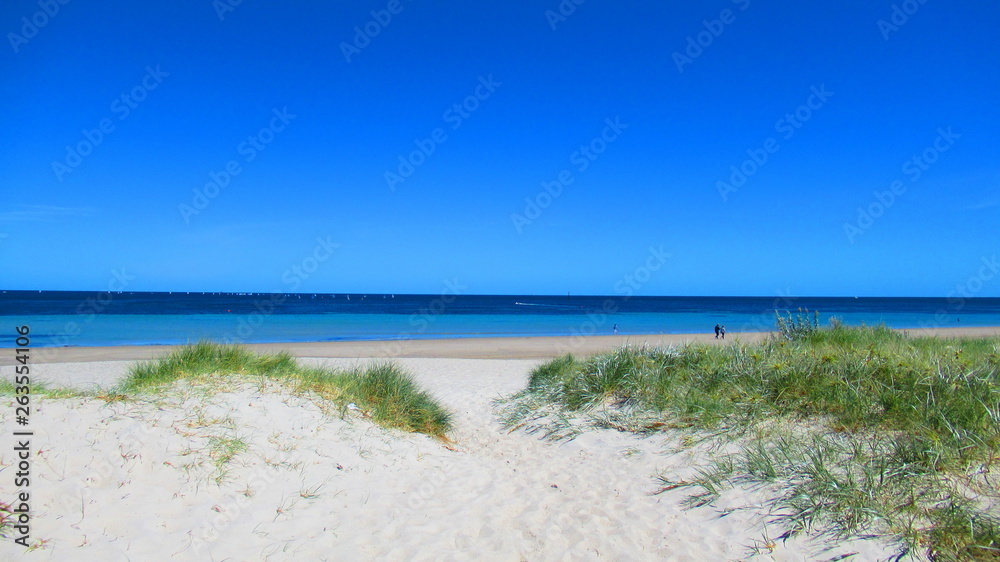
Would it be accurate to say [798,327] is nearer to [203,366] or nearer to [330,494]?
[330,494]

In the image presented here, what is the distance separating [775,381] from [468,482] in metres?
3.96

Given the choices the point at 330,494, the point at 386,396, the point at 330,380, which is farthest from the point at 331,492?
the point at 330,380

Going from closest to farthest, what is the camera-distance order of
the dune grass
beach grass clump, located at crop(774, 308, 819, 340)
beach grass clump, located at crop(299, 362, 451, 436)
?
1. the dune grass
2. beach grass clump, located at crop(299, 362, 451, 436)
3. beach grass clump, located at crop(774, 308, 819, 340)

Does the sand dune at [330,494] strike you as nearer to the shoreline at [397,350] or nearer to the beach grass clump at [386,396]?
the beach grass clump at [386,396]

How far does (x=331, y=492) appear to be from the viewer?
17.3 ft

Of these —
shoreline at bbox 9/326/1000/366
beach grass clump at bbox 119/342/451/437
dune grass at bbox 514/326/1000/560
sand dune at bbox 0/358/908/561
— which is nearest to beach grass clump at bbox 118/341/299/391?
beach grass clump at bbox 119/342/451/437

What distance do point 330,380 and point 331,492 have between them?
2.99m

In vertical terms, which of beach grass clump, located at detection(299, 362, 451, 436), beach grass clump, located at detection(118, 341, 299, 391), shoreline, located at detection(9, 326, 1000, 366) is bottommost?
shoreline, located at detection(9, 326, 1000, 366)

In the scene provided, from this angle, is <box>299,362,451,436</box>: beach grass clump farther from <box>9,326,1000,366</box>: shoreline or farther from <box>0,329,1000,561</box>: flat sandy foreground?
<box>9,326,1000,366</box>: shoreline

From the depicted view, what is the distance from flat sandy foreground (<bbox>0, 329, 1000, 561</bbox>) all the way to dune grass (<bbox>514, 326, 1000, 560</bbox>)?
306 mm

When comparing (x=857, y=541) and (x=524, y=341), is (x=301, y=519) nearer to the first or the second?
(x=857, y=541)

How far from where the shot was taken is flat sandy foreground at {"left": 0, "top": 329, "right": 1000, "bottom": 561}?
4.14m

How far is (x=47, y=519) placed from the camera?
407 cm

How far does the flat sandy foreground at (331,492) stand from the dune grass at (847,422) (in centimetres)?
31
